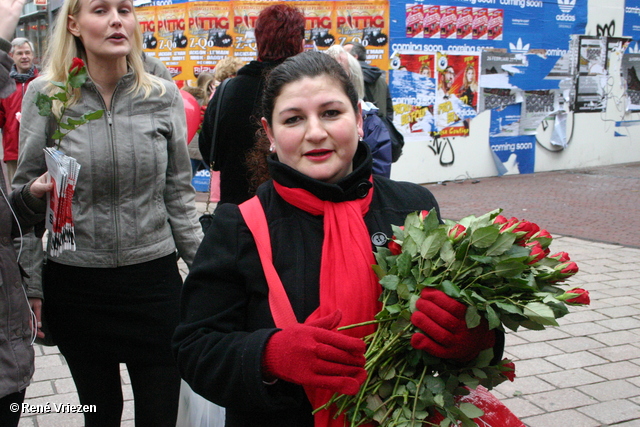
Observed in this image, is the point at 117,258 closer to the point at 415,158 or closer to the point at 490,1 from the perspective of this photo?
the point at 415,158

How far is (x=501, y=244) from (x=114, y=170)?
1668 millimetres

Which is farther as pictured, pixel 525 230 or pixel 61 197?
pixel 61 197

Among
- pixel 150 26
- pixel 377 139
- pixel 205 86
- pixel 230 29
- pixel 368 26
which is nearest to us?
pixel 377 139

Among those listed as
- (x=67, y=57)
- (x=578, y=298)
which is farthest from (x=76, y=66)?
(x=578, y=298)

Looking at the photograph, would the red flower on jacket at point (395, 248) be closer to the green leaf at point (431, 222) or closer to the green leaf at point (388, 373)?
the green leaf at point (431, 222)

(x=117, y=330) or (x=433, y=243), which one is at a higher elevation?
(x=433, y=243)

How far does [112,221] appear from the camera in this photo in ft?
9.00

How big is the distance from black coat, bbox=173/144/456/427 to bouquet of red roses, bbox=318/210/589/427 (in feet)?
A: 0.55

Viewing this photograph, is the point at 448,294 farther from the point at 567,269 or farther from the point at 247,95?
the point at 247,95

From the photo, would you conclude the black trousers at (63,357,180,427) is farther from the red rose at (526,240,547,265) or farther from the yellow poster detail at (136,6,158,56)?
the yellow poster detail at (136,6,158,56)

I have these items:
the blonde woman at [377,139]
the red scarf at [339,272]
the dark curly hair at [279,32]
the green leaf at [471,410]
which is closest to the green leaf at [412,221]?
the red scarf at [339,272]

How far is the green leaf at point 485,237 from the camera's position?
1647mm

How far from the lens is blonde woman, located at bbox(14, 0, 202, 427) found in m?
2.72

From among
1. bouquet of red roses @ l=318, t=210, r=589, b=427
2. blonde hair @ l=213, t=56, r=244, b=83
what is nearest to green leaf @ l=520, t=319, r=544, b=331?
bouquet of red roses @ l=318, t=210, r=589, b=427
